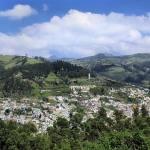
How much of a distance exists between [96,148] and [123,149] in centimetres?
971

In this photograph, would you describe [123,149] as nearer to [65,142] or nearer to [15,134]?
[65,142]

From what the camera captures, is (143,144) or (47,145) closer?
(143,144)

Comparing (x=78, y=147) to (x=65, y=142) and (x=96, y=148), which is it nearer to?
(x=65, y=142)

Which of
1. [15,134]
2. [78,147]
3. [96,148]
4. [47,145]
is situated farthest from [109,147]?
[15,134]

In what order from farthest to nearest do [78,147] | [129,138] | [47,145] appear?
1. [47,145]
2. [78,147]
3. [129,138]

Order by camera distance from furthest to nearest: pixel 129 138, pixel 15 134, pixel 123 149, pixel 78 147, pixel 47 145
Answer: pixel 15 134 → pixel 47 145 → pixel 78 147 → pixel 129 138 → pixel 123 149

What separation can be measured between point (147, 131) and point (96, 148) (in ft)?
163

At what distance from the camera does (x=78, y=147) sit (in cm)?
16850

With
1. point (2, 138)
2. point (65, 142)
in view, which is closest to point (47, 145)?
point (65, 142)

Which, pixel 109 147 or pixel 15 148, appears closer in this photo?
pixel 109 147

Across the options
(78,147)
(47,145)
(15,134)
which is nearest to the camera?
(78,147)

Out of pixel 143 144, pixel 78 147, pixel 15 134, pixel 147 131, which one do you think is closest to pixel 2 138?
pixel 15 134

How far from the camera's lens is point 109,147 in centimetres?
13775

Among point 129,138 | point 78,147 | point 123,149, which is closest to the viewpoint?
point 123,149
